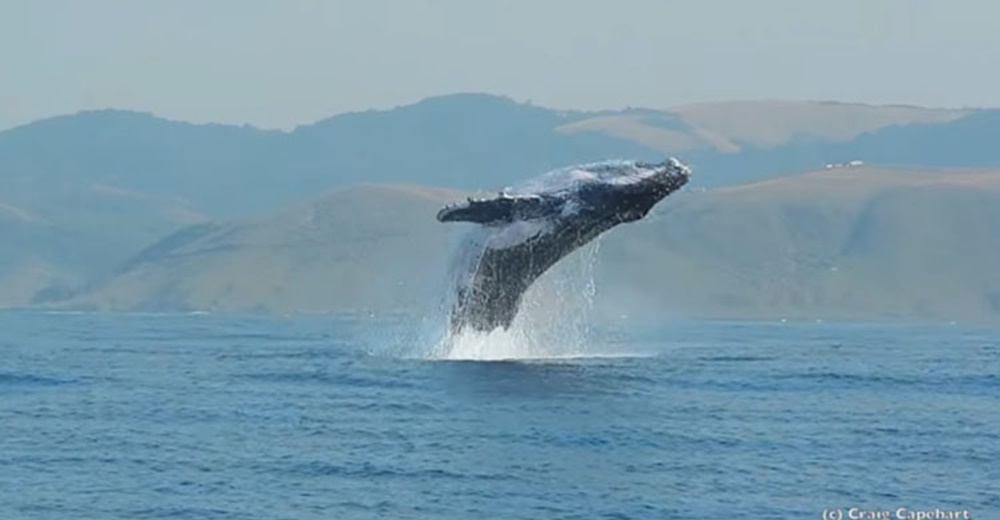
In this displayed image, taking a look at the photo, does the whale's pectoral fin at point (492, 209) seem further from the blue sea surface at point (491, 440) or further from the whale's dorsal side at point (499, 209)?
the blue sea surface at point (491, 440)

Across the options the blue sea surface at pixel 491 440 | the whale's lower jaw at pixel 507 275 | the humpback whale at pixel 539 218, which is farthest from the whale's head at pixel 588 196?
the blue sea surface at pixel 491 440

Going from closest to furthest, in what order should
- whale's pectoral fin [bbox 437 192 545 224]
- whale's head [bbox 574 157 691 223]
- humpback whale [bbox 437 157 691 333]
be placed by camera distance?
whale's head [bbox 574 157 691 223]
whale's pectoral fin [bbox 437 192 545 224]
humpback whale [bbox 437 157 691 333]

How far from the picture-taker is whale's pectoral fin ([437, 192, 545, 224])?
37.5m

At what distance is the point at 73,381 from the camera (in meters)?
43.8

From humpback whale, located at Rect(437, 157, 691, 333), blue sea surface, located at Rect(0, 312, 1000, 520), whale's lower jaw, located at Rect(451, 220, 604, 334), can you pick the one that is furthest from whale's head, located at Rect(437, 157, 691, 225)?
blue sea surface, located at Rect(0, 312, 1000, 520)

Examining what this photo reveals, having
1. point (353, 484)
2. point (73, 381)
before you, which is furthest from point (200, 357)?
point (353, 484)

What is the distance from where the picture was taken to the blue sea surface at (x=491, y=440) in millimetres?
25781

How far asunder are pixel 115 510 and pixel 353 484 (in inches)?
140

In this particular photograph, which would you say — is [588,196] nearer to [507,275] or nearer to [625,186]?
[625,186]

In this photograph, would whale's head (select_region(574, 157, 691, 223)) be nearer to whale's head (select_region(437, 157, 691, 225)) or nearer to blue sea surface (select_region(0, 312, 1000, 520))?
whale's head (select_region(437, 157, 691, 225))

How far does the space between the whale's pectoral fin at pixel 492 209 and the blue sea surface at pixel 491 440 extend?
3402 mm

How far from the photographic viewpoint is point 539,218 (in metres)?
39.2

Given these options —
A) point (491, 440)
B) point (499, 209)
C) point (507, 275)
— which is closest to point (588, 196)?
point (499, 209)

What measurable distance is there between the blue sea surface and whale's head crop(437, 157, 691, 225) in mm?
3507
